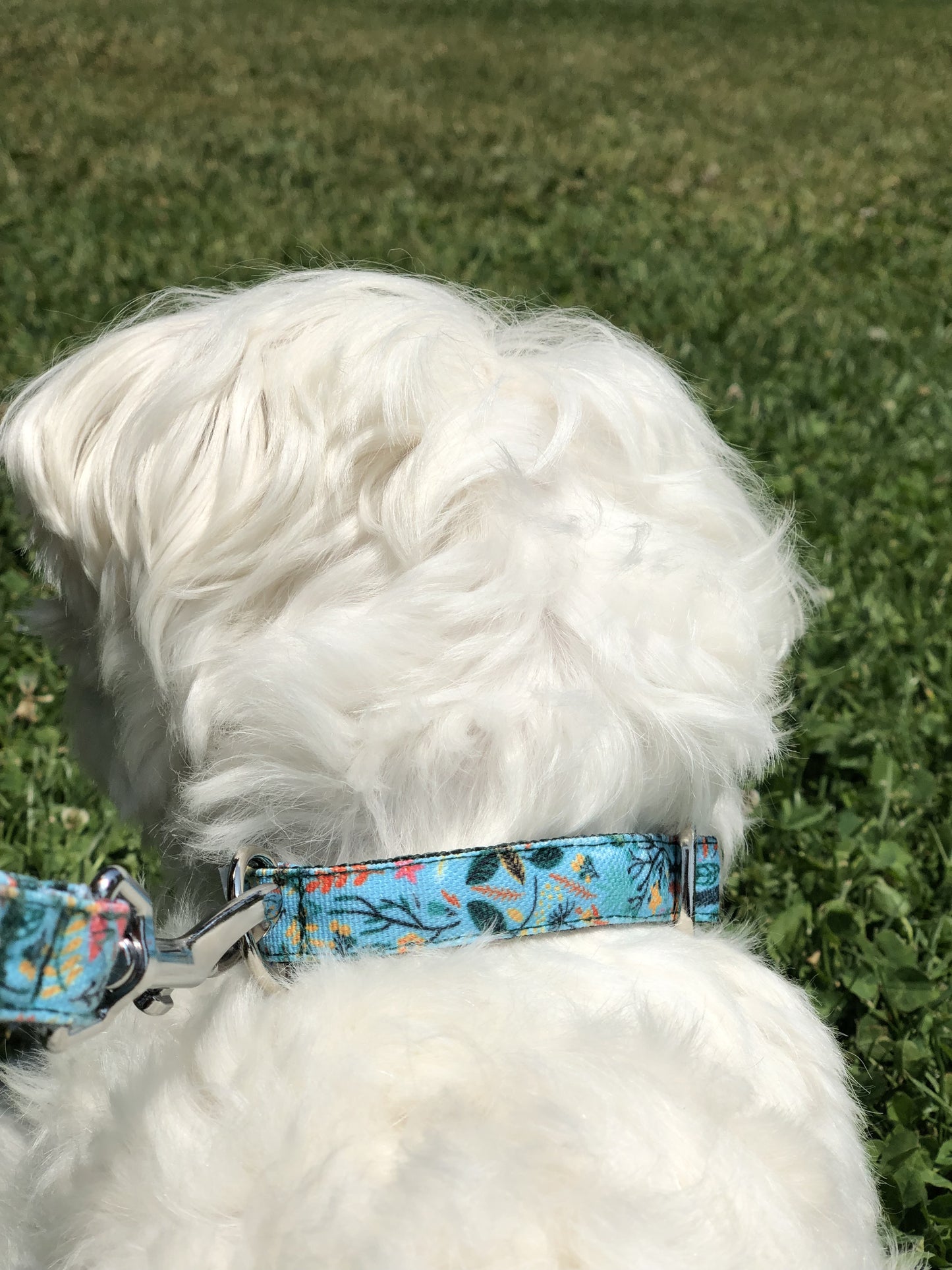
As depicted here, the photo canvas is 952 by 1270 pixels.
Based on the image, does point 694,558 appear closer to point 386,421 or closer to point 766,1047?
point 386,421

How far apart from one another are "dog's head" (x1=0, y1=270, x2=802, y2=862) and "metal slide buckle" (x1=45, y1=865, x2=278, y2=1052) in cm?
18

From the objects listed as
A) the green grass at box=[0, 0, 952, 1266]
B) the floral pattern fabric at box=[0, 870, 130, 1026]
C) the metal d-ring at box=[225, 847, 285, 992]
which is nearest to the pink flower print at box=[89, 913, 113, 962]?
the floral pattern fabric at box=[0, 870, 130, 1026]

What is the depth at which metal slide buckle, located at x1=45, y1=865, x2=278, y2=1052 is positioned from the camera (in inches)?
45.4

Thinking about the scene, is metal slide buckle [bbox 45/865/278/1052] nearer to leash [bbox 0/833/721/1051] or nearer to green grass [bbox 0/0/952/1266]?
leash [bbox 0/833/721/1051]

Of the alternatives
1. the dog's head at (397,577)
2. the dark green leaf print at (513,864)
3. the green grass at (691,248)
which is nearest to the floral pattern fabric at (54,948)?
the dog's head at (397,577)

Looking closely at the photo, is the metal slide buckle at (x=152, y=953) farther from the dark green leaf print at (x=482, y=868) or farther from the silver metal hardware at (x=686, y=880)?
the silver metal hardware at (x=686, y=880)

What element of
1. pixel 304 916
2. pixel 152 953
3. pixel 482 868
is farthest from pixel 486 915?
pixel 152 953

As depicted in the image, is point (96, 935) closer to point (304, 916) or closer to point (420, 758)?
point (304, 916)

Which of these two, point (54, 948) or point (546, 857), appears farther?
point (546, 857)

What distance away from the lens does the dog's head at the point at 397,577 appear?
1335 mm

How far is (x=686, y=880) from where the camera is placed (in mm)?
1381

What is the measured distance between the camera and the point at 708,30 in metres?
16.5

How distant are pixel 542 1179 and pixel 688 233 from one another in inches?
278

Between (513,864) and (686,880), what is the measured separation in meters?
0.26
